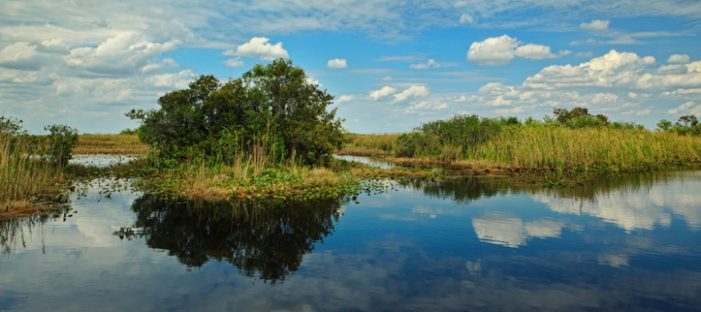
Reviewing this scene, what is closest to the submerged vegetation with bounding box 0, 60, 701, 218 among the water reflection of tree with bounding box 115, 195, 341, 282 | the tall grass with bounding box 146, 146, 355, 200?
the tall grass with bounding box 146, 146, 355, 200

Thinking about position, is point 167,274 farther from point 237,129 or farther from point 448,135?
point 448,135

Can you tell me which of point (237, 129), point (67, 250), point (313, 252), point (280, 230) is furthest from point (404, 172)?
point (67, 250)

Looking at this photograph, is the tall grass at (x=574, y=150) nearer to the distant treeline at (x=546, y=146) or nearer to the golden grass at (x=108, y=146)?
the distant treeline at (x=546, y=146)

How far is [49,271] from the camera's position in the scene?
358 inches

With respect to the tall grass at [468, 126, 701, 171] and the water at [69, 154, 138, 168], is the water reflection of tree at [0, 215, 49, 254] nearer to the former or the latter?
the water at [69, 154, 138, 168]

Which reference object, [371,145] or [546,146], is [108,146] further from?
[546,146]

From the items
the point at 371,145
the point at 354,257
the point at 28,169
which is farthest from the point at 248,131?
the point at 371,145

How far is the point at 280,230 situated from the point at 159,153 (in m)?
14.1

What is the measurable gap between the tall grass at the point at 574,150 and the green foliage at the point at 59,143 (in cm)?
2342

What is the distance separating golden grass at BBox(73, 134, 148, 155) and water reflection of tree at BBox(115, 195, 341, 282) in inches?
1164

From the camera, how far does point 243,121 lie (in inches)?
955

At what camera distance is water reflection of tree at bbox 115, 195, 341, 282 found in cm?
998

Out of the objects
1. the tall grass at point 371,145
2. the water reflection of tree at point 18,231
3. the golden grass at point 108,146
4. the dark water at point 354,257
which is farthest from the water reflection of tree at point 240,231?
the tall grass at point 371,145

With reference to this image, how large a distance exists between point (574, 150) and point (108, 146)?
141 feet
